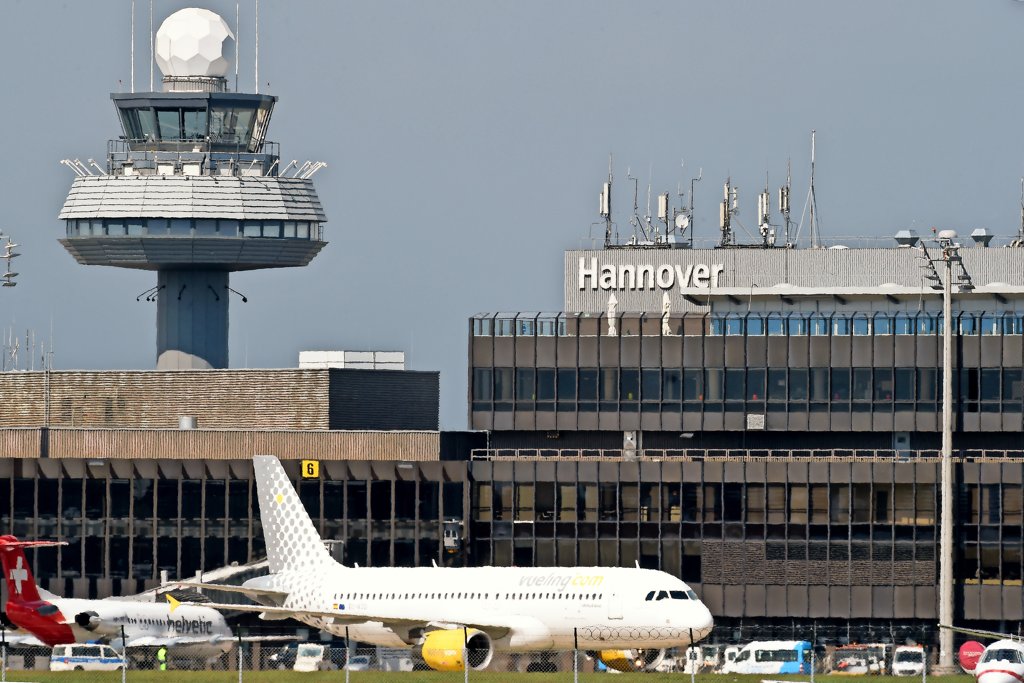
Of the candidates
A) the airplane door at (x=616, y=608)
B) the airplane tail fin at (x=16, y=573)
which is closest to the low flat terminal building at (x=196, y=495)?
the airplane tail fin at (x=16, y=573)

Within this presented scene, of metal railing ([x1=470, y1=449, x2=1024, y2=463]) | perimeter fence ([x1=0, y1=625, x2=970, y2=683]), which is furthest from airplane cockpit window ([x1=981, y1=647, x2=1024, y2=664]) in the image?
metal railing ([x1=470, y1=449, x2=1024, y2=463])

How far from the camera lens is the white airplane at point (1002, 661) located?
7000 centimetres

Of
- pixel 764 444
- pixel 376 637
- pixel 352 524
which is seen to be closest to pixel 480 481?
pixel 352 524

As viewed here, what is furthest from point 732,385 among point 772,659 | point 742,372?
point 772,659

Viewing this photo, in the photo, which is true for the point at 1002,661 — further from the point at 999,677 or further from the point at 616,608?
the point at 616,608

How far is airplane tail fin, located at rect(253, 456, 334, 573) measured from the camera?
341 feet

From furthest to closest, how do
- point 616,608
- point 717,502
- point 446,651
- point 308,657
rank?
point 717,502 < point 308,657 < point 616,608 < point 446,651

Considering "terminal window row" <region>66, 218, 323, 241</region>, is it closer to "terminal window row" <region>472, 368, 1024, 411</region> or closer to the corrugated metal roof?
the corrugated metal roof

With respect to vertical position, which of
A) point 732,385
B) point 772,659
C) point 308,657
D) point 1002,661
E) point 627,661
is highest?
point 732,385

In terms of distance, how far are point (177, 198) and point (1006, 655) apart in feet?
355

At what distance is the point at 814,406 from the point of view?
134m

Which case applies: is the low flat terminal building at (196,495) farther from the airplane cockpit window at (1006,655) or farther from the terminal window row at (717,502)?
the airplane cockpit window at (1006,655)

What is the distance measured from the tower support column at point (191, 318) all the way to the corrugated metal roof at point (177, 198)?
316 inches

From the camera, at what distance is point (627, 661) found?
91312 mm
